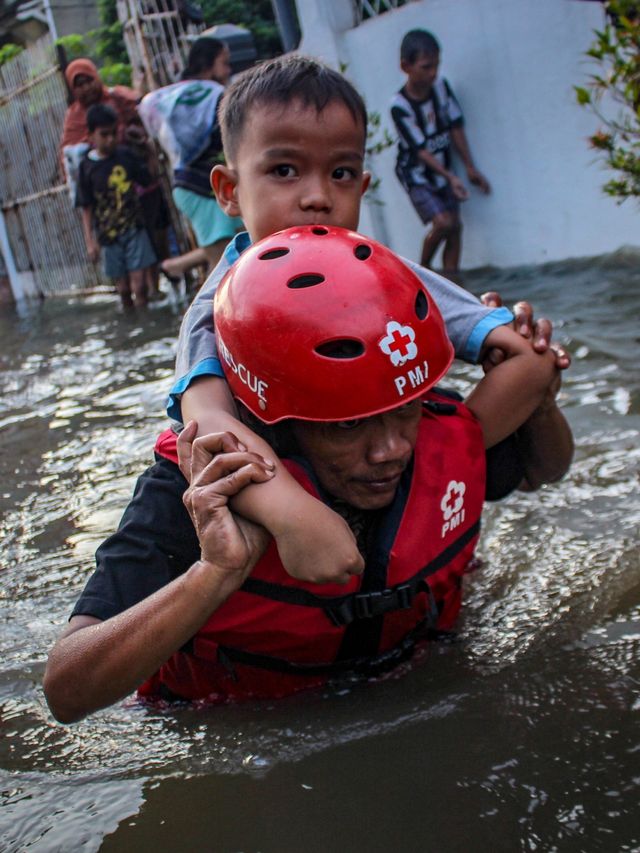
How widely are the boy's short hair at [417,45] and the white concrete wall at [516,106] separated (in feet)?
1.19

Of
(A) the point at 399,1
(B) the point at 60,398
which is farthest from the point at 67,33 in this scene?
(B) the point at 60,398

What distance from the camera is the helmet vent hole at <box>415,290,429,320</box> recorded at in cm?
268

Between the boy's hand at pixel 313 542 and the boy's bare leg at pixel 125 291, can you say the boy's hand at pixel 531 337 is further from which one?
the boy's bare leg at pixel 125 291

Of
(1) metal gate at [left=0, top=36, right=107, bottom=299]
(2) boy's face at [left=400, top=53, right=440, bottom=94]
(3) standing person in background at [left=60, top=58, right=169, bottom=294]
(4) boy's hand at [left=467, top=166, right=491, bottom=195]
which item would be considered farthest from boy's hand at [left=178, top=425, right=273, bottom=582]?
(1) metal gate at [left=0, top=36, right=107, bottom=299]

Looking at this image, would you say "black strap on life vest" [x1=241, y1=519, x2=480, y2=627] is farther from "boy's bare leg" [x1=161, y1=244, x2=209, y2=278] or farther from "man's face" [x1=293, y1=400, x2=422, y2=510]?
"boy's bare leg" [x1=161, y1=244, x2=209, y2=278]

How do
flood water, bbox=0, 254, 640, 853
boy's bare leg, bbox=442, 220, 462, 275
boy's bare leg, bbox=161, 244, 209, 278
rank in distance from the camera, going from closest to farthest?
flood water, bbox=0, 254, 640, 853, boy's bare leg, bbox=442, 220, 462, 275, boy's bare leg, bbox=161, 244, 209, 278

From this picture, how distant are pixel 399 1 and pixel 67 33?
1937 centimetres

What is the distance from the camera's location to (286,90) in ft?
9.90

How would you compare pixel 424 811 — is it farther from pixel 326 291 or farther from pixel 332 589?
pixel 326 291

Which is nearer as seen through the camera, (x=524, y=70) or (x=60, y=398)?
(x=60, y=398)

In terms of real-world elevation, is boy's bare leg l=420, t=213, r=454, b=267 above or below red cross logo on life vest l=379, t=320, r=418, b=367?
below

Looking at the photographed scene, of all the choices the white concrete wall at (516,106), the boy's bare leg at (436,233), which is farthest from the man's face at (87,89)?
the boy's bare leg at (436,233)

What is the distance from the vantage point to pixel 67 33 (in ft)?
88.9

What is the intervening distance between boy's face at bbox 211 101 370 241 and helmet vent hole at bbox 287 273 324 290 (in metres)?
0.49
